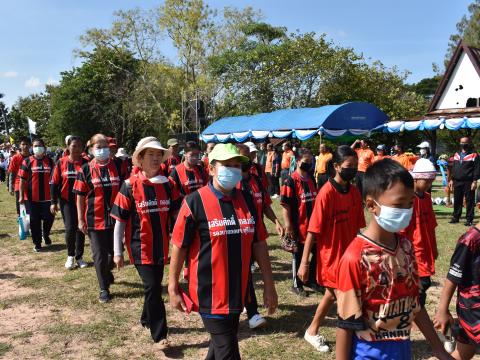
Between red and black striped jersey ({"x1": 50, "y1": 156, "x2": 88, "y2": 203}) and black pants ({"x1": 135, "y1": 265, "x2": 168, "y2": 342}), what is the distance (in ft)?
12.2

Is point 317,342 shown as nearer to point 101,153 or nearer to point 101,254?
point 101,254

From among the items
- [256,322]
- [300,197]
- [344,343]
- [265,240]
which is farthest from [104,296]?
[344,343]

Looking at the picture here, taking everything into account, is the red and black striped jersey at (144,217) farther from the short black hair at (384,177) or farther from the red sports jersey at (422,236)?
the short black hair at (384,177)

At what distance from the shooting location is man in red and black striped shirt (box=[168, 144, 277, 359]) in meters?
3.02

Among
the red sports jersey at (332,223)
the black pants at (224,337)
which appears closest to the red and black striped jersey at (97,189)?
the red sports jersey at (332,223)

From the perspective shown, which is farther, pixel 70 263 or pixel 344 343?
pixel 70 263

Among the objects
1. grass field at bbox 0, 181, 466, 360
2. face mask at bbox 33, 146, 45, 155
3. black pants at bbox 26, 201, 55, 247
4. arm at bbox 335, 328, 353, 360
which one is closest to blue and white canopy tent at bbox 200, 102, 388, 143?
grass field at bbox 0, 181, 466, 360

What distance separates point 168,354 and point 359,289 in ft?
9.40

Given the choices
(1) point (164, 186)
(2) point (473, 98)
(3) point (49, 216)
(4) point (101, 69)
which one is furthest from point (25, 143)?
(4) point (101, 69)

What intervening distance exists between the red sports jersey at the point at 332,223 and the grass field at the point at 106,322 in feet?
2.77

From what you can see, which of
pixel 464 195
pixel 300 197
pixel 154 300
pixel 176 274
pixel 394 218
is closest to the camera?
pixel 394 218

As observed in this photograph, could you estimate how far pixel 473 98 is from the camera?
2750 centimetres

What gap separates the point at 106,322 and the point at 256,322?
1.75 meters

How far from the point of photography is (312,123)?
17.9 metres
